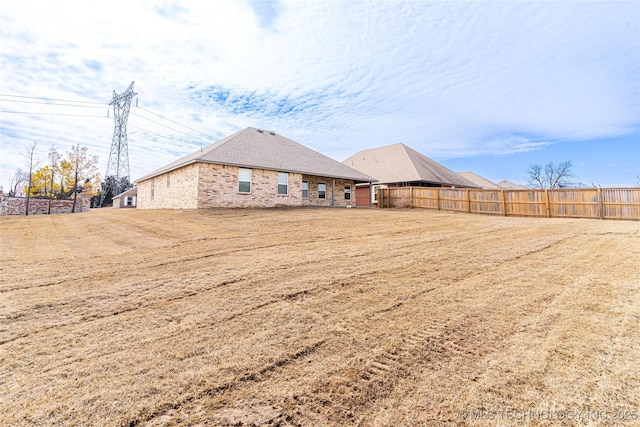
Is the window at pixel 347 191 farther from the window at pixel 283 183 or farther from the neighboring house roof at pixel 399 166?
the neighboring house roof at pixel 399 166

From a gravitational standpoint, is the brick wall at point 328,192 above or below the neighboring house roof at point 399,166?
below

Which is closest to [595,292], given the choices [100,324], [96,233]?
[100,324]

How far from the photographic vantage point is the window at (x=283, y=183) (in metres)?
18.3

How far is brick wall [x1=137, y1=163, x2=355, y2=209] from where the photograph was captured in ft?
51.0

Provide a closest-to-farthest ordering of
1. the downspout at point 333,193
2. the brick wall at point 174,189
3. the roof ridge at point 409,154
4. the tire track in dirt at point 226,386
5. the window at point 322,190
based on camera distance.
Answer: the tire track in dirt at point 226,386 → the brick wall at point 174,189 → the window at point 322,190 → the downspout at point 333,193 → the roof ridge at point 409,154

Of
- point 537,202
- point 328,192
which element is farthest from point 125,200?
point 537,202

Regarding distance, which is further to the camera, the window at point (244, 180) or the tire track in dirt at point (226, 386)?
the window at point (244, 180)

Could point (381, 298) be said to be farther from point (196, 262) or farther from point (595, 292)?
point (196, 262)

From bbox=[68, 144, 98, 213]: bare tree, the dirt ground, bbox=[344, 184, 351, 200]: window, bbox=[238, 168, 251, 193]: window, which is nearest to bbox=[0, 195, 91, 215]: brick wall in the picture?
bbox=[68, 144, 98, 213]: bare tree

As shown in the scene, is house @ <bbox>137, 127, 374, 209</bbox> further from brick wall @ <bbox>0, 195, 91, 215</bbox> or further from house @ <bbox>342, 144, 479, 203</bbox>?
brick wall @ <bbox>0, 195, 91, 215</bbox>

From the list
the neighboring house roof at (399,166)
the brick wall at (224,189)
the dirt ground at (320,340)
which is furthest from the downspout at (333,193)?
the dirt ground at (320,340)

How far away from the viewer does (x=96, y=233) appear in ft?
30.4

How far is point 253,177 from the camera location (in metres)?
17.1

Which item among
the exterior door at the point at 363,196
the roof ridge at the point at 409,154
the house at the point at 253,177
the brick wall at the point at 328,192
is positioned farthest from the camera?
the roof ridge at the point at 409,154
